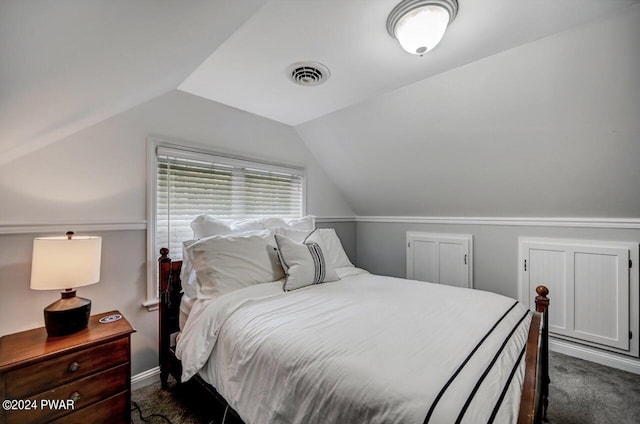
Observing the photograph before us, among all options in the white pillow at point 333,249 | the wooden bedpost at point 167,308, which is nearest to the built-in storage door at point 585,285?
the white pillow at point 333,249

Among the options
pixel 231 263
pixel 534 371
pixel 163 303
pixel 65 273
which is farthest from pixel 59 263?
pixel 534 371

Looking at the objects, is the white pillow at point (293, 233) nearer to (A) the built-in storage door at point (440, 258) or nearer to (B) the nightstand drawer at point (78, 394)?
(B) the nightstand drawer at point (78, 394)

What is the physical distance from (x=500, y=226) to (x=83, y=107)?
334cm

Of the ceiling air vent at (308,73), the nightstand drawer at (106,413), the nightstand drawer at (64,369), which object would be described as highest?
the ceiling air vent at (308,73)

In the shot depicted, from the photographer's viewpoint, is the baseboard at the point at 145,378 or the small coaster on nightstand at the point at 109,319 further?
the baseboard at the point at 145,378

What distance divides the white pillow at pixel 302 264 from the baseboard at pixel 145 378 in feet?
3.87

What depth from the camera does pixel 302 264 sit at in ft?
6.45

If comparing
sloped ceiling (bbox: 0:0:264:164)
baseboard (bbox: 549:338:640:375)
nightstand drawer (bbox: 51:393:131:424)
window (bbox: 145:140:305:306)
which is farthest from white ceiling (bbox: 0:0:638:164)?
baseboard (bbox: 549:338:640:375)

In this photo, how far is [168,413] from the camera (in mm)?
1700

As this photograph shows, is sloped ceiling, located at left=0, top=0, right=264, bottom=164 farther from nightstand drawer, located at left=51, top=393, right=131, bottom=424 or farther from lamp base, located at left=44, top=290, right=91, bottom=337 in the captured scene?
nightstand drawer, located at left=51, top=393, right=131, bottom=424

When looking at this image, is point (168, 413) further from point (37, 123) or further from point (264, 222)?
point (37, 123)

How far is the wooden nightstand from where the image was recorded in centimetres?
117

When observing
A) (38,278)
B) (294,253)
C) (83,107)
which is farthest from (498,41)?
(38,278)

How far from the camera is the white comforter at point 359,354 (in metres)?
0.85
